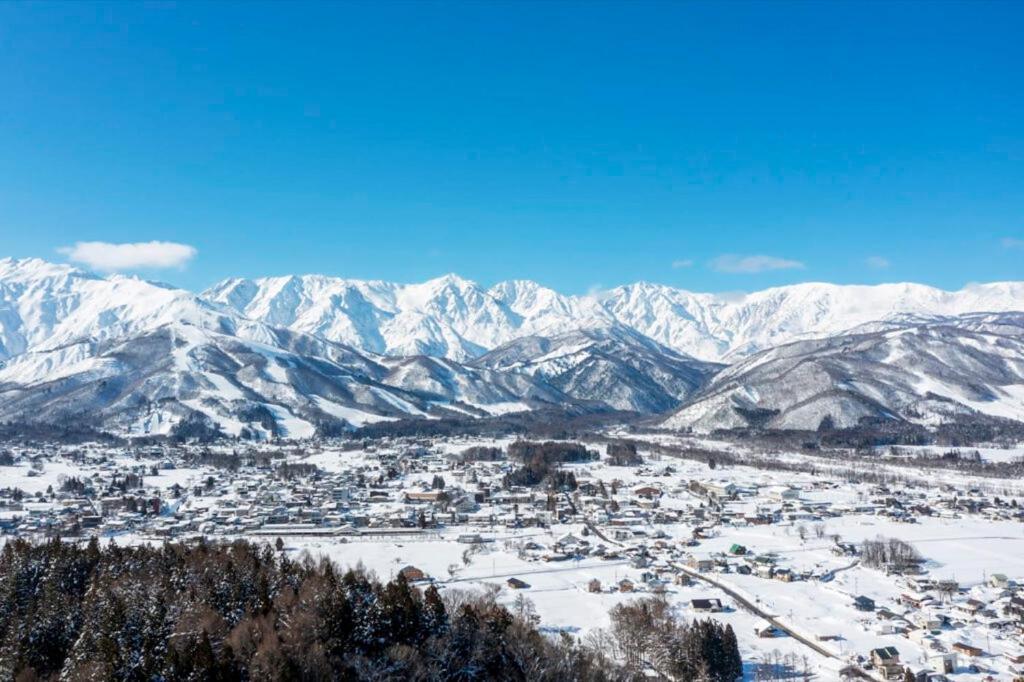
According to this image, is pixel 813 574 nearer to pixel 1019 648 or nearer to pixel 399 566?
pixel 1019 648

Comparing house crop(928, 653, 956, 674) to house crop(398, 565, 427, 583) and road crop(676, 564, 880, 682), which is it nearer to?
road crop(676, 564, 880, 682)

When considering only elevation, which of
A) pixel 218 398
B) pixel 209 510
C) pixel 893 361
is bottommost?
pixel 209 510

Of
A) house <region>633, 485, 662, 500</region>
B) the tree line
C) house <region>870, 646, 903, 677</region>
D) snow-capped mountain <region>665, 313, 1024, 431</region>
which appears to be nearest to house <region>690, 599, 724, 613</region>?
the tree line

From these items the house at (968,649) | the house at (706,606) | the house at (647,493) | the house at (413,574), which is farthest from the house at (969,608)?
the house at (647,493)

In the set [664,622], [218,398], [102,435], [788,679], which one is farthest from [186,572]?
[218,398]

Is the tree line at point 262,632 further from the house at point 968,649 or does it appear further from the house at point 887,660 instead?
the house at point 968,649

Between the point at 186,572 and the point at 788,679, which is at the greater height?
the point at 186,572
